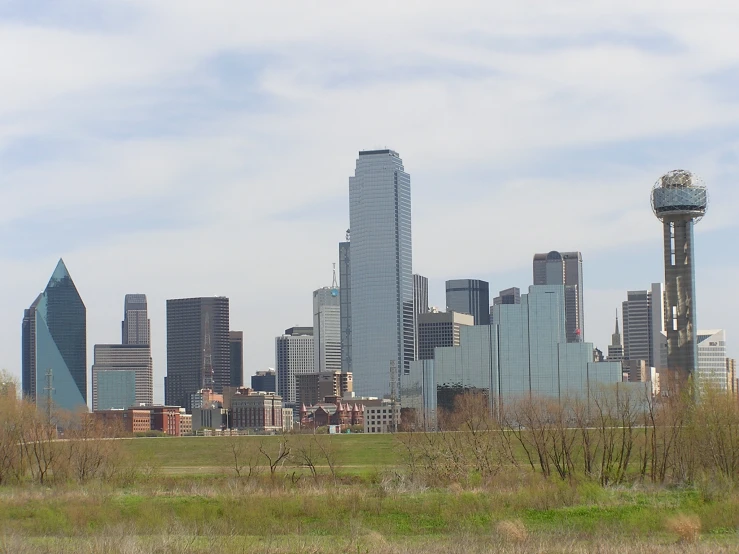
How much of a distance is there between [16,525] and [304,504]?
16.3m

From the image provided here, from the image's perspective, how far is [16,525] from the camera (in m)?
63.2

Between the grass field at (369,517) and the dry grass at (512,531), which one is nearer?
the grass field at (369,517)

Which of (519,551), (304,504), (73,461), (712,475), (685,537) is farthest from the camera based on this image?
(73,461)

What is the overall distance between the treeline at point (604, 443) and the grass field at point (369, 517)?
3.63 meters

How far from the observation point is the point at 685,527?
170 ft

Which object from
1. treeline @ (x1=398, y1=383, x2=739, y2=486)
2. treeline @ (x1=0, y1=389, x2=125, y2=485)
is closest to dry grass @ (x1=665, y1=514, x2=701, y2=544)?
treeline @ (x1=398, y1=383, x2=739, y2=486)

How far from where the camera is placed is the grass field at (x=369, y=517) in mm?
48344


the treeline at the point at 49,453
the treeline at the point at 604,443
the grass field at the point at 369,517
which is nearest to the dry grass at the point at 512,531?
the grass field at the point at 369,517

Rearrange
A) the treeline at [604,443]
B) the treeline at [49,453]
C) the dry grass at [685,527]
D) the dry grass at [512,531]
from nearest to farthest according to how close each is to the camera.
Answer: the dry grass at [685,527] → the dry grass at [512,531] → the treeline at [604,443] → the treeline at [49,453]

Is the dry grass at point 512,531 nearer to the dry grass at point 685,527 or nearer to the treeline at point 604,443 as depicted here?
the dry grass at point 685,527

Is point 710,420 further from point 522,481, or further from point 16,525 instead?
point 16,525

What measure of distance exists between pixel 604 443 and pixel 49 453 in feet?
151

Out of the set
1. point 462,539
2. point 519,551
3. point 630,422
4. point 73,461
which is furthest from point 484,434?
point 519,551

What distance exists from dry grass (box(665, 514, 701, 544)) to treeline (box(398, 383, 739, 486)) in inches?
718
